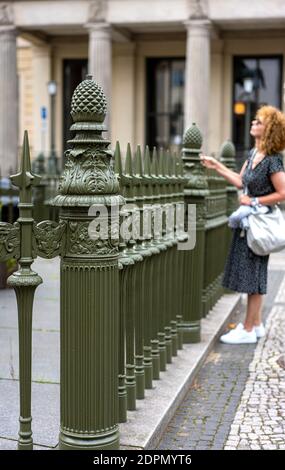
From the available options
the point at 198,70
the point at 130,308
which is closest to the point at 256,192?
the point at 130,308

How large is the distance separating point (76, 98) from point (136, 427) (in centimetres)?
161

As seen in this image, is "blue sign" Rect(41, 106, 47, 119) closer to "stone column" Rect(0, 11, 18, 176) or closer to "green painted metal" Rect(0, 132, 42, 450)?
"stone column" Rect(0, 11, 18, 176)

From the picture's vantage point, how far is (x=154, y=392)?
157 inches

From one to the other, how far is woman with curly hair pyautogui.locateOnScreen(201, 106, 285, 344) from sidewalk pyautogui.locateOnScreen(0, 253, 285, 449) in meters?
0.31

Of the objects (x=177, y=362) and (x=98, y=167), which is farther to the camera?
(x=177, y=362)

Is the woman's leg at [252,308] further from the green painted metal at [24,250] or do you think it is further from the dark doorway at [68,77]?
the dark doorway at [68,77]

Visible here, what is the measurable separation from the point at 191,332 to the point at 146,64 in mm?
25985

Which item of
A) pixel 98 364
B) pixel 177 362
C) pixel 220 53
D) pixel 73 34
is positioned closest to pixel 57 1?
pixel 73 34

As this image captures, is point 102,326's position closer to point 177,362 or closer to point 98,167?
point 98,167

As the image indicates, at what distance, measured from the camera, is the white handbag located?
540cm

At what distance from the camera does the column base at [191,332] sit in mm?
5227

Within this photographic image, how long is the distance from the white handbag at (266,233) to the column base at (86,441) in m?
2.79

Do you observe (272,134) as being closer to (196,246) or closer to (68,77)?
(196,246)

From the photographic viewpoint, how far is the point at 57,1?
83.1ft
